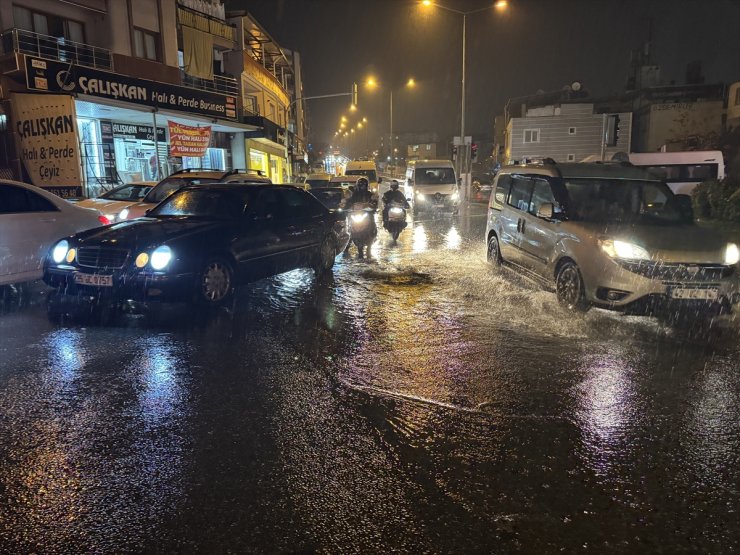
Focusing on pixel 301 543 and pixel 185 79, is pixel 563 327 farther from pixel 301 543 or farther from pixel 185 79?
pixel 185 79

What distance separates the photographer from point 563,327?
6.62 m

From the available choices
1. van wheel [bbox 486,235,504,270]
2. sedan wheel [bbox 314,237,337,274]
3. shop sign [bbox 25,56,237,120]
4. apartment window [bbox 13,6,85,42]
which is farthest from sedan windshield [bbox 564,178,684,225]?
apartment window [bbox 13,6,85,42]

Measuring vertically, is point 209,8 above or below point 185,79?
above

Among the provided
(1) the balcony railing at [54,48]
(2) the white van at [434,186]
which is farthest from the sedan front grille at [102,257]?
(2) the white van at [434,186]

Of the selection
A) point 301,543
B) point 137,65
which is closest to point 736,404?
point 301,543

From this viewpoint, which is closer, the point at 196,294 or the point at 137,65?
the point at 196,294

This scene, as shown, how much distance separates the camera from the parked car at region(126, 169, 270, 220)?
12086 millimetres

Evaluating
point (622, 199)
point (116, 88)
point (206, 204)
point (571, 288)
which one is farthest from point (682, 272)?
point (116, 88)

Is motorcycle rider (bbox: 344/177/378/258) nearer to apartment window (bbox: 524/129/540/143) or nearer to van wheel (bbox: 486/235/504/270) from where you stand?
van wheel (bbox: 486/235/504/270)

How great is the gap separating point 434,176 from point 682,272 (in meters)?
A: 18.6

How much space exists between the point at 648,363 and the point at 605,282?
1.35 meters

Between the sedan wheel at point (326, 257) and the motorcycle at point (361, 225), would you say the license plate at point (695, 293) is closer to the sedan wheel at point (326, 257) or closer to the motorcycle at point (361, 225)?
the sedan wheel at point (326, 257)

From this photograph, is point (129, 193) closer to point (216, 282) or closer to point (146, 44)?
point (216, 282)

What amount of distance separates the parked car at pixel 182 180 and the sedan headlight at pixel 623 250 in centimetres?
752
